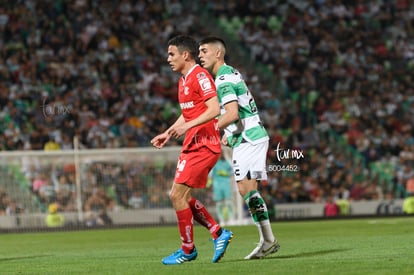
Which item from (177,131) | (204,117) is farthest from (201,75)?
(177,131)

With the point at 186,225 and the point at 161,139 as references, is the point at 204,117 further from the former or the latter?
the point at 186,225

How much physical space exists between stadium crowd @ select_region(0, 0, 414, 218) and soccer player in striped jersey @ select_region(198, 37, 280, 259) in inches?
549

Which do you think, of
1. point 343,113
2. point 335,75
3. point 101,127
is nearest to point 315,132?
point 343,113

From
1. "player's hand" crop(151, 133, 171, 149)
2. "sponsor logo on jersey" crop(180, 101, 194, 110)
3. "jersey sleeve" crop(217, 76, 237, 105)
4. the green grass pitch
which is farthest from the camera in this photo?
"jersey sleeve" crop(217, 76, 237, 105)

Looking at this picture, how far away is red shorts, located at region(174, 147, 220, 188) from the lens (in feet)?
35.8

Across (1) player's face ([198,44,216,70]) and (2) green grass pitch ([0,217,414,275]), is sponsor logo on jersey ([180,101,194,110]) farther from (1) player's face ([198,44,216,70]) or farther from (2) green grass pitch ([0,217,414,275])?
(2) green grass pitch ([0,217,414,275])

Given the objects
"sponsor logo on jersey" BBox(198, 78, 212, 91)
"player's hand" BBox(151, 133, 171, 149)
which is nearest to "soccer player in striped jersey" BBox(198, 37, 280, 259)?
"sponsor logo on jersey" BBox(198, 78, 212, 91)

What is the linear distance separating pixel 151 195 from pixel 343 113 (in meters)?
8.86

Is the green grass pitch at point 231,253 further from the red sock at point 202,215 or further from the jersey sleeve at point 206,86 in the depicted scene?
the jersey sleeve at point 206,86

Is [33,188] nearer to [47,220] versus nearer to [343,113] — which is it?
[47,220]

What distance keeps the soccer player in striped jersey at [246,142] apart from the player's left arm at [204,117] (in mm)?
771

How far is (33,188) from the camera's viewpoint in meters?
25.7

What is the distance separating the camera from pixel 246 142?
1198 centimetres

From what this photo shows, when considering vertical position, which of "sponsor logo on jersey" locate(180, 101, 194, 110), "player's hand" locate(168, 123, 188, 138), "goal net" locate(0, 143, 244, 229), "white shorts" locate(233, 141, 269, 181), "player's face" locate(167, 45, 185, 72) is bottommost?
"goal net" locate(0, 143, 244, 229)
